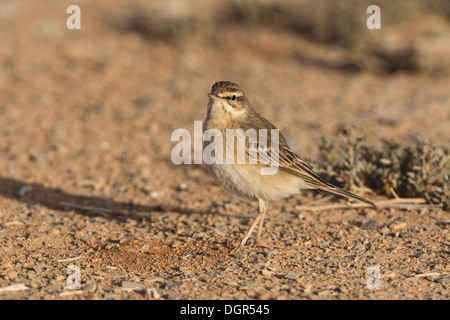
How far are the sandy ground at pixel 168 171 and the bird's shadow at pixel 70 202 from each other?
29 mm

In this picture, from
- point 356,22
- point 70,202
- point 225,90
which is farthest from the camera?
point 356,22

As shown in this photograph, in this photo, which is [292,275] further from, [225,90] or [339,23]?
[339,23]

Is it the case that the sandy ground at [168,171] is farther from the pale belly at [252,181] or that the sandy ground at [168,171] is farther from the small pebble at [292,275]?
the pale belly at [252,181]

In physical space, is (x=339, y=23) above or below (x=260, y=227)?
above

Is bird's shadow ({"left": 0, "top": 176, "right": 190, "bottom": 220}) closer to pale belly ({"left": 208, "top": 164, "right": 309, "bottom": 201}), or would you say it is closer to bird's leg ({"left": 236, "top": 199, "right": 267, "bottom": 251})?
bird's leg ({"left": 236, "top": 199, "right": 267, "bottom": 251})

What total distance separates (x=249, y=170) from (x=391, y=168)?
2.04 metres

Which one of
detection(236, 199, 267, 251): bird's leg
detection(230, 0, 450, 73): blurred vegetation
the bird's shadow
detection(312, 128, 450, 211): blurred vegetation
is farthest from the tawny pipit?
detection(230, 0, 450, 73): blurred vegetation

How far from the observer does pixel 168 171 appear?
316 inches

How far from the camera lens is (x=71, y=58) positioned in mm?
11953

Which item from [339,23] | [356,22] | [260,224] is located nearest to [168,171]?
[260,224]

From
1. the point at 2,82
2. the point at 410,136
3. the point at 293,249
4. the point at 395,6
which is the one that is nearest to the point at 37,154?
the point at 2,82
